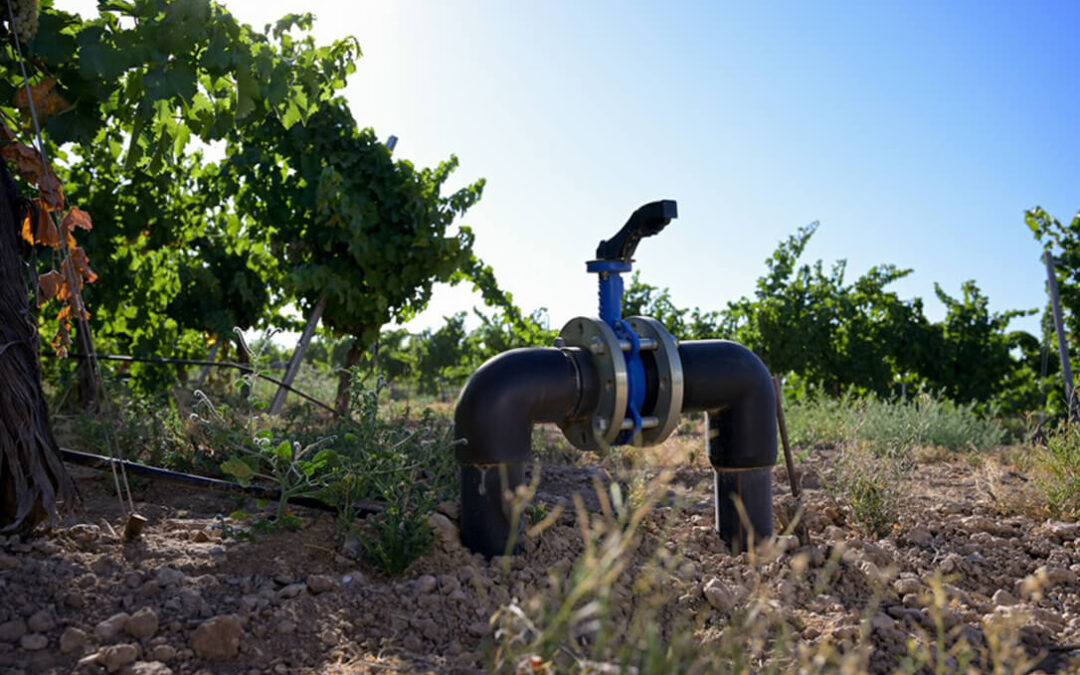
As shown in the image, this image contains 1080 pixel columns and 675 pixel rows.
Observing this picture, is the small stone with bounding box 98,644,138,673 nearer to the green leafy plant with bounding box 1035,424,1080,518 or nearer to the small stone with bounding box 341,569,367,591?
the small stone with bounding box 341,569,367,591

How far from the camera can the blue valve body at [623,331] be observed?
Result: 10.0 ft

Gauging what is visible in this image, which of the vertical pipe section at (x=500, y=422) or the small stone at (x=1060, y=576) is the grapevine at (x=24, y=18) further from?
the small stone at (x=1060, y=576)

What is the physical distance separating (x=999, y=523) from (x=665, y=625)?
6.74 feet

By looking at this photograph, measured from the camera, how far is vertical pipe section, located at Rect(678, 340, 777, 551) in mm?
3172

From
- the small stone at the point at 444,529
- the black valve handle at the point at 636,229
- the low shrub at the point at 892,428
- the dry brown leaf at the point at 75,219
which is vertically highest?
the dry brown leaf at the point at 75,219

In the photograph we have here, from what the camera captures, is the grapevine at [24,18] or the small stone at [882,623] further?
the grapevine at [24,18]

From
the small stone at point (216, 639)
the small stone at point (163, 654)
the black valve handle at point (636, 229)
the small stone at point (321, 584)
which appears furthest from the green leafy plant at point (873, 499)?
the small stone at point (163, 654)

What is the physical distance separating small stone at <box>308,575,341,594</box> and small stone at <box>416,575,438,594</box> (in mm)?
242

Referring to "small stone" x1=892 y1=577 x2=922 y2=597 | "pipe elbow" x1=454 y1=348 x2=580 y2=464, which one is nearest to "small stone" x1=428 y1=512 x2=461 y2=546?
"pipe elbow" x1=454 y1=348 x2=580 y2=464

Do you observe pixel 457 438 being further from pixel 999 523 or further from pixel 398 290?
pixel 398 290

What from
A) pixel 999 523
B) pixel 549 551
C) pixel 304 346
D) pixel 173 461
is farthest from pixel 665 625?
pixel 304 346

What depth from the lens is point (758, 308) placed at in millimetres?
13977

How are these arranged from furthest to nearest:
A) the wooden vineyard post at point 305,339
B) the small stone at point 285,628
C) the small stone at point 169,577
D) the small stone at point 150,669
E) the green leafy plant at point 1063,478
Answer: the wooden vineyard post at point 305,339 < the green leafy plant at point 1063,478 < the small stone at point 169,577 < the small stone at point 285,628 < the small stone at point 150,669

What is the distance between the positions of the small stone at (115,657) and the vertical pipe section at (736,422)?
1942 mm
